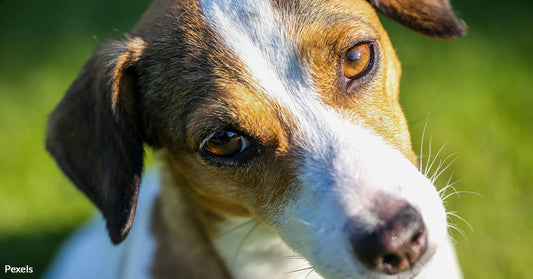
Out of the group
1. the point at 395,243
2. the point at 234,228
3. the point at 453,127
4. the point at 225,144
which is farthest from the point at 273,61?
the point at 453,127

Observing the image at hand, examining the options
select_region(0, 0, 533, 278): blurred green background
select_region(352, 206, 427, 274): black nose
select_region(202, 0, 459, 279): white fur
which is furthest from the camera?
select_region(0, 0, 533, 278): blurred green background

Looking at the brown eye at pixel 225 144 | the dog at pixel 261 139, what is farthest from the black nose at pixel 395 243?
the brown eye at pixel 225 144

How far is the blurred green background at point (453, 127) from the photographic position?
492 cm

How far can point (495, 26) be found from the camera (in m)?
6.19

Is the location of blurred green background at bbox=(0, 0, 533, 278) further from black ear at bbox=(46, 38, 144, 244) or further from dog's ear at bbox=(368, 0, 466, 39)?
black ear at bbox=(46, 38, 144, 244)

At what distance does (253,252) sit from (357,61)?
4.56 feet

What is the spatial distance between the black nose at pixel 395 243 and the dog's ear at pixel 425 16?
4.83 ft

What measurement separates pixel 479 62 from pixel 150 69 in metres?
4.27

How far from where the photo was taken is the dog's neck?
3352 millimetres

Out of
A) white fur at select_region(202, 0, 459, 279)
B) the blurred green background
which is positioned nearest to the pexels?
the blurred green background

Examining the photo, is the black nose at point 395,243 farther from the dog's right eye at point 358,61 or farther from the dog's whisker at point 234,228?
the dog's whisker at point 234,228

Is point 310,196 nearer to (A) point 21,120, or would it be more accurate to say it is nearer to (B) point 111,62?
(B) point 111,62

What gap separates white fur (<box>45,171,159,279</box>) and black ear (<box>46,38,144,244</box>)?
495 millimetres

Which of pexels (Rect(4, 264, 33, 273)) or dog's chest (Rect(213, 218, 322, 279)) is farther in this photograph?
pexels (Rect(4, 264, 33, 273))
